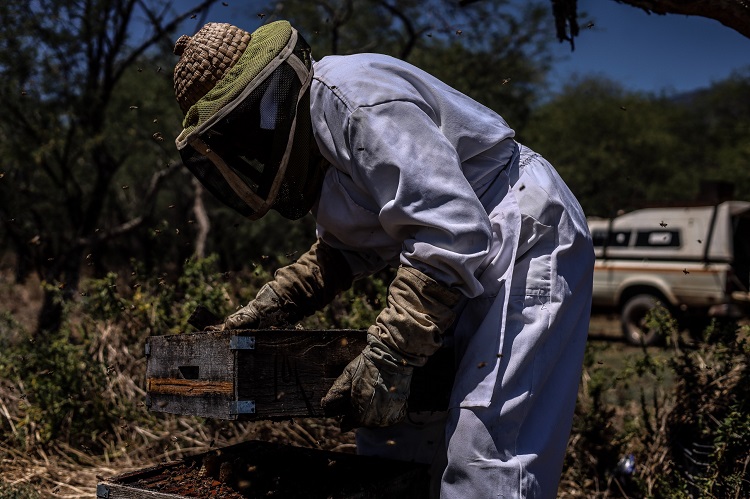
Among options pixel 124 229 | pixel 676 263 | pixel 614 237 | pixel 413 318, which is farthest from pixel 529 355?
pixel 614 237

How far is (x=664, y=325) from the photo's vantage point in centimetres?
450

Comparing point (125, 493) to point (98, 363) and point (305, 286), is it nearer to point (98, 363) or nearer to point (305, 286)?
point (305, 286)

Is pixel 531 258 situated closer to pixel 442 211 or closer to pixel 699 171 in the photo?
pixel 442 211

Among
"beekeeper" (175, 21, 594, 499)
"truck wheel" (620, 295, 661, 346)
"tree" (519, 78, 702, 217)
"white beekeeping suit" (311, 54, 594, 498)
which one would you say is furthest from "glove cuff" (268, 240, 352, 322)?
Answer: "tree" (519, 78, 702, 217)

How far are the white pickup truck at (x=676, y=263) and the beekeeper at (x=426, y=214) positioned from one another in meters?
10.6

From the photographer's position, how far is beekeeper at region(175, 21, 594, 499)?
215cm

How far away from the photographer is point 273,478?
263cm

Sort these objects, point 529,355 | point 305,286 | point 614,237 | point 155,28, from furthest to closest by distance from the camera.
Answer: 1. point 614,237
2. point 155,28
3. point 305,286
4. point 529,355

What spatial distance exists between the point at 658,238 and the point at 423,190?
13193 mm

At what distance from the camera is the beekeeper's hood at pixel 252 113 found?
97.3 inches

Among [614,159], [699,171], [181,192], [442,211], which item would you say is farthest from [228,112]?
[699,171]

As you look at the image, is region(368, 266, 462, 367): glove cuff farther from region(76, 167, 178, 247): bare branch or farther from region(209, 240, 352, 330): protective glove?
region(76, 167, 178, 247): bare branch

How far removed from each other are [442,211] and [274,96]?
766 mm

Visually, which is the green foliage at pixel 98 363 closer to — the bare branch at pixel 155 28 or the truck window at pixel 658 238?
the bare branch at pixel 155 28
